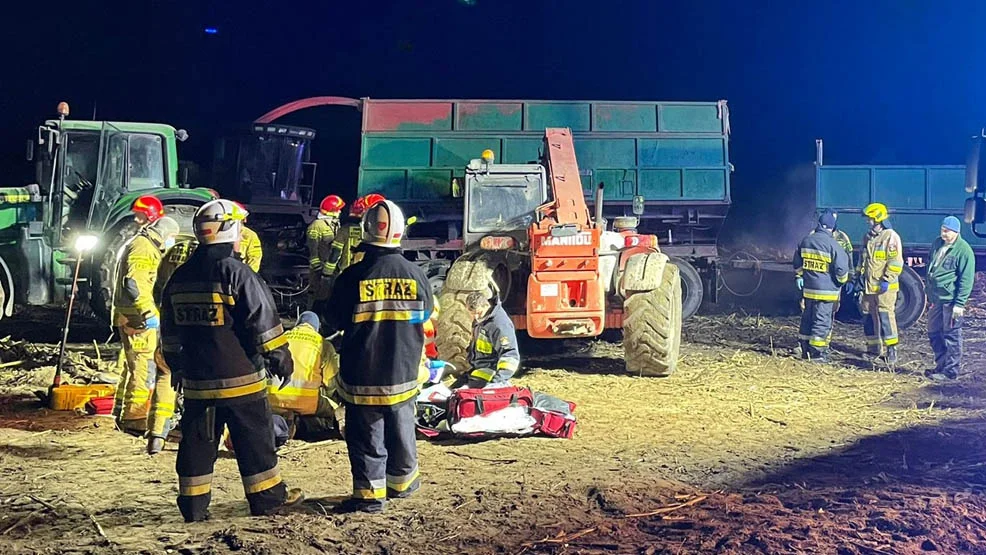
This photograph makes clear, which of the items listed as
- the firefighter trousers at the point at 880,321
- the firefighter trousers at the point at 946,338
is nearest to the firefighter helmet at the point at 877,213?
the firefighter trousers at the point at 880,321

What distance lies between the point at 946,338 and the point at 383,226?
6.73 metres

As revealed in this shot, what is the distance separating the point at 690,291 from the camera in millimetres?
13375

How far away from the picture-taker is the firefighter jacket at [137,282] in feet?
21.6

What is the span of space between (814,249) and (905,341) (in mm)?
2564

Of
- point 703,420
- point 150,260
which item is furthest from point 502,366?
point 150,260

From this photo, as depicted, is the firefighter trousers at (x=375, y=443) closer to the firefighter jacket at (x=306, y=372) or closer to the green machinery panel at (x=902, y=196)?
the firefighter jacket at (x=306, y=372)

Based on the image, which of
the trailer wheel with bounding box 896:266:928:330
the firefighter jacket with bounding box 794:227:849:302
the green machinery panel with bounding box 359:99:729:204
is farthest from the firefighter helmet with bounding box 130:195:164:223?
the trailer wheel with bounding box 896:266:928:330

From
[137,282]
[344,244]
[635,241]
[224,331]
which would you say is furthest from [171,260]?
[635,241]

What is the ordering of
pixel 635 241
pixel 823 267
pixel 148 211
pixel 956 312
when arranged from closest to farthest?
pixel 148 211, pixel 956 312, pixel 635 241, pixel 823 267

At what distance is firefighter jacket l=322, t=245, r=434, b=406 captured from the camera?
4.93 m

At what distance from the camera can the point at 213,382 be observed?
4809mm

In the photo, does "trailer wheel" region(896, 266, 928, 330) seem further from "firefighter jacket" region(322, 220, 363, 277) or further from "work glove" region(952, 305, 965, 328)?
"firefighter jacket" region(322, 220, 363, 277)

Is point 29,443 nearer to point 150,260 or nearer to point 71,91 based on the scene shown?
point 150,260

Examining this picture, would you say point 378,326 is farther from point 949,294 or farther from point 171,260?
point 949,294
